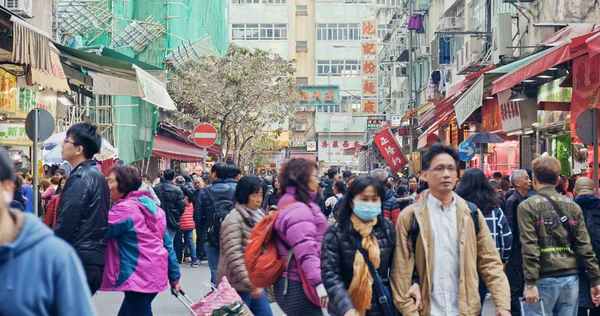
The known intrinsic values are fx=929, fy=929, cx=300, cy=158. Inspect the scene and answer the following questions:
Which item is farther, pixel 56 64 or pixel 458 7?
pixel 458 7

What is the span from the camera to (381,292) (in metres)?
5.32

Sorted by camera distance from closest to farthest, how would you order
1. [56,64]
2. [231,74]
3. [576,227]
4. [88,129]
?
1. [88,129]
2. [576,227]
3. [56,64]
4. [231,74]

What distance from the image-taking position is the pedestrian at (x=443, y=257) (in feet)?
17.0

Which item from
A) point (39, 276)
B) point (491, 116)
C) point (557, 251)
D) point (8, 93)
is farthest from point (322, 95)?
point (39, 276)

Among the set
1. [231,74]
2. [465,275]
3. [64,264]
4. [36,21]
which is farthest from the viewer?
[231,74]

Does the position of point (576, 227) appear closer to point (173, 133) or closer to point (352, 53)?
point (173, 133)

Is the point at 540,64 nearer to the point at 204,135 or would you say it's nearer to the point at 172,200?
the point at 172,200

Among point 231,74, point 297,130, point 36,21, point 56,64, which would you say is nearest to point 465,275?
point 56,64

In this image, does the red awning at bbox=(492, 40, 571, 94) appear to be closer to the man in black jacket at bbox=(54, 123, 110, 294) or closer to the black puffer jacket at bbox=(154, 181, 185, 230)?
the black puffer jacket at bbox=(154, 181, 185, 230)

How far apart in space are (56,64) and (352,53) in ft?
237

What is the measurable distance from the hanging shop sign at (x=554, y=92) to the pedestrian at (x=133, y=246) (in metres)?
11.2

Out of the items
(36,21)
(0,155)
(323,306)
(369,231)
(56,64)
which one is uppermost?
(36,21)

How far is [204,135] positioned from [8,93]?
16.4ft

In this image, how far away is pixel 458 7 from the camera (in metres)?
34.5
